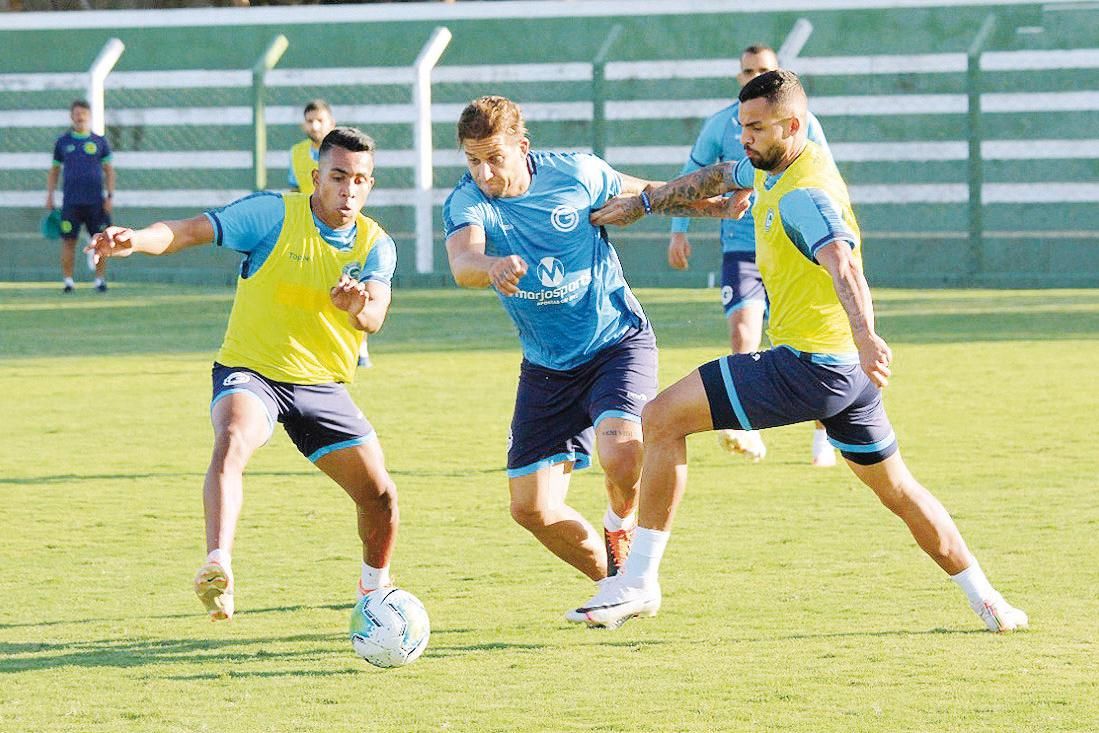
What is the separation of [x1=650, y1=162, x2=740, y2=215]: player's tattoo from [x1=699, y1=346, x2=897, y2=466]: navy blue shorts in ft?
3.22

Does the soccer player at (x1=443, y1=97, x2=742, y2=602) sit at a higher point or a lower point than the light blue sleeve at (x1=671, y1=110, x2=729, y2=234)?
lower

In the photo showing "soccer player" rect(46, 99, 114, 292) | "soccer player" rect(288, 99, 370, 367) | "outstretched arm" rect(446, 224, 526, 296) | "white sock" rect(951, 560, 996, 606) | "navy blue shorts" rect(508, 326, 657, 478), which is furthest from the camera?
"soccer player" rect(46, 99, 114, 292)

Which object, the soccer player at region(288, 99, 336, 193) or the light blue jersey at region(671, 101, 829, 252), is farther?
the soccer player at region(288, 99, 336, 193)

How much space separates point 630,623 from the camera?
24.1 feet

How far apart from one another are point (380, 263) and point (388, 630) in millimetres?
1708

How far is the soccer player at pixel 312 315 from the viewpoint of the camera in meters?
7.49

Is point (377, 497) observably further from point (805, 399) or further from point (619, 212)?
point (805, 399)

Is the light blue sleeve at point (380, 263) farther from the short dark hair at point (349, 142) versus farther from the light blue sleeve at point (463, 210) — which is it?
the short dark hair at point (349, 142)

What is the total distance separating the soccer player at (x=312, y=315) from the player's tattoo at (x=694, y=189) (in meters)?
1.09

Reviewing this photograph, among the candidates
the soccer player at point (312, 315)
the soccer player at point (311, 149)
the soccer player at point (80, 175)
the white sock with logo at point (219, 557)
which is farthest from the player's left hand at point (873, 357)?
the soccer player at point (80, 175)

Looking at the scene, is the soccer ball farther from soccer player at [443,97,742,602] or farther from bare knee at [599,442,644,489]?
bare knee at [599,442,644,489]

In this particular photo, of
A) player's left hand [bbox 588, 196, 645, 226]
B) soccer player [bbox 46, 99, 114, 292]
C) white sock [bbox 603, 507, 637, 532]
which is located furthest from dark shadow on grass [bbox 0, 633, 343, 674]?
soccer player [bbox 46, 99, 114, 292]

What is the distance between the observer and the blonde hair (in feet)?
24.1

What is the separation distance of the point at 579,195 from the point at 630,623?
169 cm
